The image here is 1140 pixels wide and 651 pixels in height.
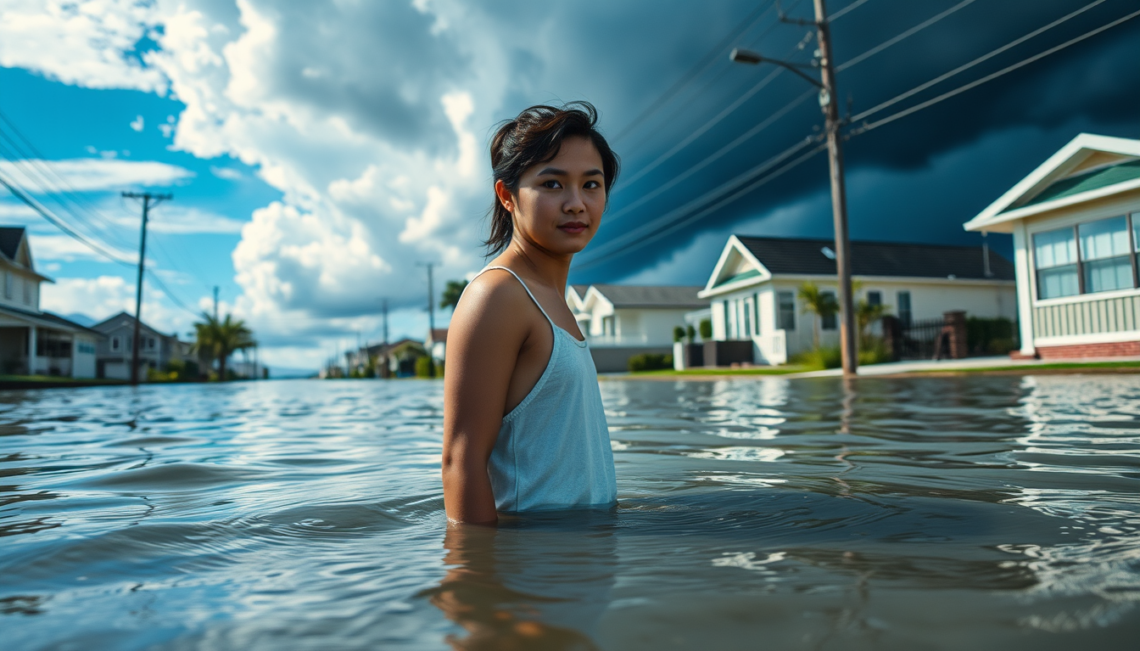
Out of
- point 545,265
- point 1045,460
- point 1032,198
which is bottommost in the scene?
point 1045,460

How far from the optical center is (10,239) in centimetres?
3572

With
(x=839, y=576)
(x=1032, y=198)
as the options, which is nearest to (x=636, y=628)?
(x=839, y=576)

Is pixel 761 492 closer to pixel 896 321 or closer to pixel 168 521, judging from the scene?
pixel 168 521

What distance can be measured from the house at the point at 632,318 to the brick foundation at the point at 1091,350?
985 inches

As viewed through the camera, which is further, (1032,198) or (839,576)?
(1032,198)

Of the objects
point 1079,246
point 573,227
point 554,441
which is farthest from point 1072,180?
point 554,441

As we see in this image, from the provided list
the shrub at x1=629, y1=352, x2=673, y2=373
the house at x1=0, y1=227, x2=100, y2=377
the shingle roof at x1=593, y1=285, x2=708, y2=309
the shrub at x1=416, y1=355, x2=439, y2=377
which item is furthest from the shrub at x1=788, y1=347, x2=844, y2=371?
the house at x1=0, y1=227, x2=100, y2=377

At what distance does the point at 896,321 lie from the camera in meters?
23.5

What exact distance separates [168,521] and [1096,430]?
16.8 feet

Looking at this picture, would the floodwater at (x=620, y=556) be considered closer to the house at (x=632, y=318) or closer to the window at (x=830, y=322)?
the window at (x=830, y=322)

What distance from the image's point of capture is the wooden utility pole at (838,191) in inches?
629

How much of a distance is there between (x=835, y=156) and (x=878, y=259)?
14188 mm

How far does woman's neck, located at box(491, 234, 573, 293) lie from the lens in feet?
6.89

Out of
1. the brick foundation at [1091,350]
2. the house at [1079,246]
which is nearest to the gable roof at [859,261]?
the house at [1079,246]
